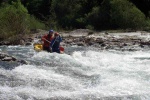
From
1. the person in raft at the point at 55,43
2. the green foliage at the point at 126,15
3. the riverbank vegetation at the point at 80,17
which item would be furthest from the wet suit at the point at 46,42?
the green foliage at the point at 126,15

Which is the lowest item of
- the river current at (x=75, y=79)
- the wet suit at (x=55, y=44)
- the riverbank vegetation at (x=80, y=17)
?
the riverbank vegetation at (x=80, y=17)

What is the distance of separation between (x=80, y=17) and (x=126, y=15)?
8866 mm

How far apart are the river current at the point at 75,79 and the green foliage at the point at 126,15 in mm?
18983

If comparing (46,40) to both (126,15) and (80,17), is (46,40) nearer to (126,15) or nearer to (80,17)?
(126,15)

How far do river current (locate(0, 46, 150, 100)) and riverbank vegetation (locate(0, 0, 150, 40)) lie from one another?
9.53 meters

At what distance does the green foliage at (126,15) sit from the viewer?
34.2 metres

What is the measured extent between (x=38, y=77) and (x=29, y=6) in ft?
159

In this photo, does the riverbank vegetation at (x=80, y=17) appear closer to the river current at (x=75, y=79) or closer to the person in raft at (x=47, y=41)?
the person in raft at (x=47, y=41)

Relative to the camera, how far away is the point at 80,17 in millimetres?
41625

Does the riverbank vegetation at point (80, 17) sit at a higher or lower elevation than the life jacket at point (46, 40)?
lower

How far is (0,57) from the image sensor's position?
14.7 m

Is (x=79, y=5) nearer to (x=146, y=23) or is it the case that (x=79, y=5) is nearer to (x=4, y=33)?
(x=146, y=23)

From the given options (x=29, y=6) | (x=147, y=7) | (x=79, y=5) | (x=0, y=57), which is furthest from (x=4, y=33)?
(x=29, y=6)

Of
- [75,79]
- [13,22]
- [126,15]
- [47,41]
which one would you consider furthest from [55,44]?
[126,15]
